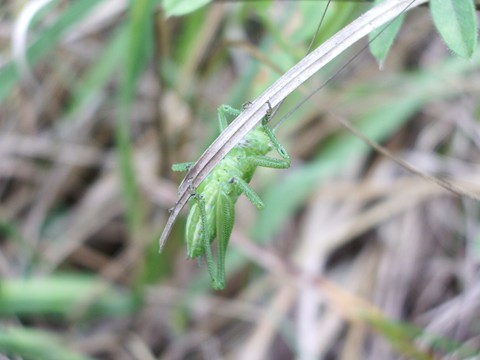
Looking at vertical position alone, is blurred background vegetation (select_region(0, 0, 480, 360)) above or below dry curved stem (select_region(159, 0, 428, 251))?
above

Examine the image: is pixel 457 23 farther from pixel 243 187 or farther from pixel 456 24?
pixel 243 187

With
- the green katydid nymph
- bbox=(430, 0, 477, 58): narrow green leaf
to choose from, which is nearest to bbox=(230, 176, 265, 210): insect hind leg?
the green katydid nymph

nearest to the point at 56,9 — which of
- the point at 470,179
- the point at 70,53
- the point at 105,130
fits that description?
the point at 70,53

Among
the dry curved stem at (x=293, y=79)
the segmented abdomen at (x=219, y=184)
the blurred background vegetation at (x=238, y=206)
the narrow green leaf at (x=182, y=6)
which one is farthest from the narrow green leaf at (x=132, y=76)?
the dry curved stem at (x=293, y=79)

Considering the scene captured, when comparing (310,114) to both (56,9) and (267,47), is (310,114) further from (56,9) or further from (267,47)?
(56,9)

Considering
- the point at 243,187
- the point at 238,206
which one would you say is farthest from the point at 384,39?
the point at 238,206

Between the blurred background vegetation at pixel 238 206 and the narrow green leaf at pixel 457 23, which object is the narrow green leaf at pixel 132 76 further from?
the narrow green leaf at pixel 457 23

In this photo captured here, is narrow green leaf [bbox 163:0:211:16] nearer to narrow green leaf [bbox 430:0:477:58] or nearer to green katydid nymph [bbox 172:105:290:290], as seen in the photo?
green katydid nymph [bbox 172:105:290:290]
